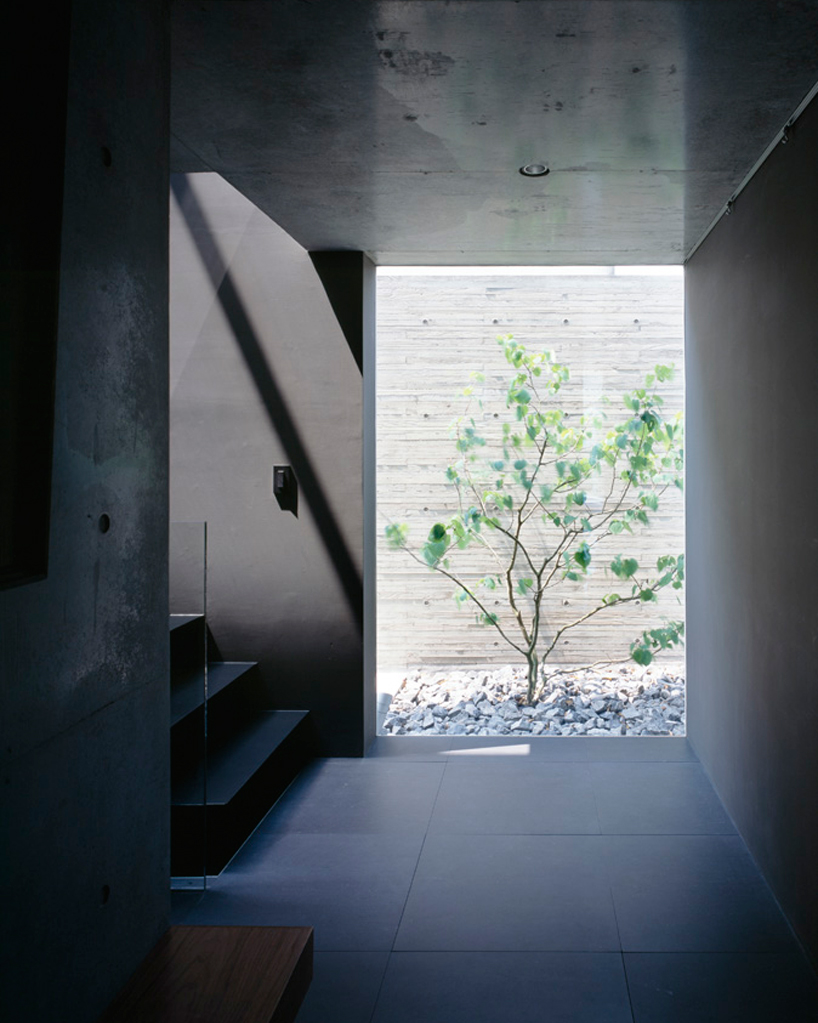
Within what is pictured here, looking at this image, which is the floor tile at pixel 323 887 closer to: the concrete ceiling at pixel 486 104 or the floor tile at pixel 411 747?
the floor tile at pixel 411 747

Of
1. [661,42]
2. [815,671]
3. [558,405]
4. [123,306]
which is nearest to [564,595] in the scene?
[558,405]

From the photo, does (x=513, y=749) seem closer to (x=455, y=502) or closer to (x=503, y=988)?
(x=455, y=502)

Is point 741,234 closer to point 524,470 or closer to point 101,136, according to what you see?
point 524,470

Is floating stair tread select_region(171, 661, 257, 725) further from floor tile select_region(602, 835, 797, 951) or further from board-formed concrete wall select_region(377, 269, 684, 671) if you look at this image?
board-formed concrete wall select_region(377, 269, 684, 671)

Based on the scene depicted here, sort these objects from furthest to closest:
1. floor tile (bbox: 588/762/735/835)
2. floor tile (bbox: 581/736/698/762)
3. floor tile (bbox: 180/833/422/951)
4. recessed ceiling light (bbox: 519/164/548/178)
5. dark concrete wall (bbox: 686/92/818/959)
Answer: floor tile (bbox: 581/736/698/762) → floor tile (bbox: 588/762/735/835) → recessed ceiling light (bbox: 519/164/548/178) → floor tile (bbox: 180/833/422/951) → dark concrete wall (bbox: 686/92/818/959)

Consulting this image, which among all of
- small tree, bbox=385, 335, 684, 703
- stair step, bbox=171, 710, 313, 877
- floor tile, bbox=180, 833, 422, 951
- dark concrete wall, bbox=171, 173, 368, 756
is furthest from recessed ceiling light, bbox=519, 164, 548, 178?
floor tile, bbox=180, 833, 422, 951

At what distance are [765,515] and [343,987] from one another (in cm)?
193

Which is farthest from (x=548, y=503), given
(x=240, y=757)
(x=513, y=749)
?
(x=240, y=757)

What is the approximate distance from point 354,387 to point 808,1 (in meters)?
2.63

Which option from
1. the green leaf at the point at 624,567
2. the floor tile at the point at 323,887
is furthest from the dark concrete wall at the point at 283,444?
the green leaf at the point at 624,567

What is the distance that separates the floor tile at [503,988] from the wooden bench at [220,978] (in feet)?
2.18

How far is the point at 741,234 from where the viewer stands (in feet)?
10.7

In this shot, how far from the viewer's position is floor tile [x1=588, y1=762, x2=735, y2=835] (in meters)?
3.38

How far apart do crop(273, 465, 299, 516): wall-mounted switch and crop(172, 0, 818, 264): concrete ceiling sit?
3.79 ft
